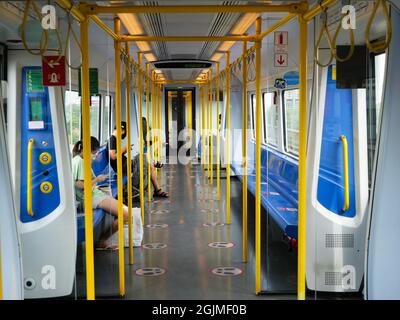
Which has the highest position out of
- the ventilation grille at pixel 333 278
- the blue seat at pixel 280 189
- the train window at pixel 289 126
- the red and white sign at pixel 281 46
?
the red and white sign at pixel 281 46

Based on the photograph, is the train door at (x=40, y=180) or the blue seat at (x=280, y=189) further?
the blue seat at (x=280, y=189)

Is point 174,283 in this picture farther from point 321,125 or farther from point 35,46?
point 35,46

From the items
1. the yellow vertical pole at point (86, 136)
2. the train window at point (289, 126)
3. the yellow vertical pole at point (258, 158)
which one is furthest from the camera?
the train window at point (289, 126)

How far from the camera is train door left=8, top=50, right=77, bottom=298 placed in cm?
282

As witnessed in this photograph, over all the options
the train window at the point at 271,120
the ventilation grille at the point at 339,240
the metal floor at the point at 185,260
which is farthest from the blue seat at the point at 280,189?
the metal floor at the point at 185,260

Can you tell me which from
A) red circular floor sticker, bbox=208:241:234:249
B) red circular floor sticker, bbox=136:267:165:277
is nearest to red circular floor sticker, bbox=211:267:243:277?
red circular floor sticker, bbox=136:267:165:277

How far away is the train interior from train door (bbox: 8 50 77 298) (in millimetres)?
12

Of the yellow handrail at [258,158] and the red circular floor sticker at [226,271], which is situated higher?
the yellow handrail at [258,158]

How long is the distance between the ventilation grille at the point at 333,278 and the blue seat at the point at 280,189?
2.58 feet

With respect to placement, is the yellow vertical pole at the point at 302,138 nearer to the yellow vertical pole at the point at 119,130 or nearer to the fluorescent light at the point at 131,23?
the yellow vertical pole at the point at 119,130

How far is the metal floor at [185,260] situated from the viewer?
5043mm

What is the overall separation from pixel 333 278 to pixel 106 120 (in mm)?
2556
